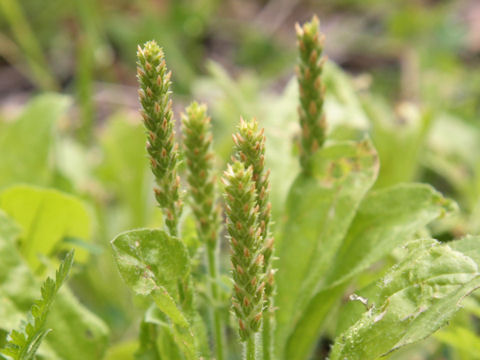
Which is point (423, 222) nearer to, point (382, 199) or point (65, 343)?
point (382, 199)

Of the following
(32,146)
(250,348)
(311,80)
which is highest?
(32,146)

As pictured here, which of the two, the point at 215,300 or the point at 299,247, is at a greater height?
the point at 299,247

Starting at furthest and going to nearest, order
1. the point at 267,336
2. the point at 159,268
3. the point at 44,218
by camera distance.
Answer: the point at 44,218
the point at 267,336
the point at 159,268

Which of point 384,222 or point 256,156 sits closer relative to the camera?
point 256,156

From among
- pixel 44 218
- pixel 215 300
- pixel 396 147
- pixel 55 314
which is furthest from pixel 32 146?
pixel 396 147

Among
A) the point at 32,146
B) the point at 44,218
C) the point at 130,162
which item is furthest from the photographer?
the point at 130,162

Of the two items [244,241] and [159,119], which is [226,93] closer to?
[159,119]

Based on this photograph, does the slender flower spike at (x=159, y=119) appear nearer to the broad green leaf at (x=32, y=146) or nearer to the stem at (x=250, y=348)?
the stem at (x=250, y=348)

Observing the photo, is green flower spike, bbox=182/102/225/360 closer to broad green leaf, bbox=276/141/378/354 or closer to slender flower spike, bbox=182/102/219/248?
slender flower spike, bbox=182/102/219/248
